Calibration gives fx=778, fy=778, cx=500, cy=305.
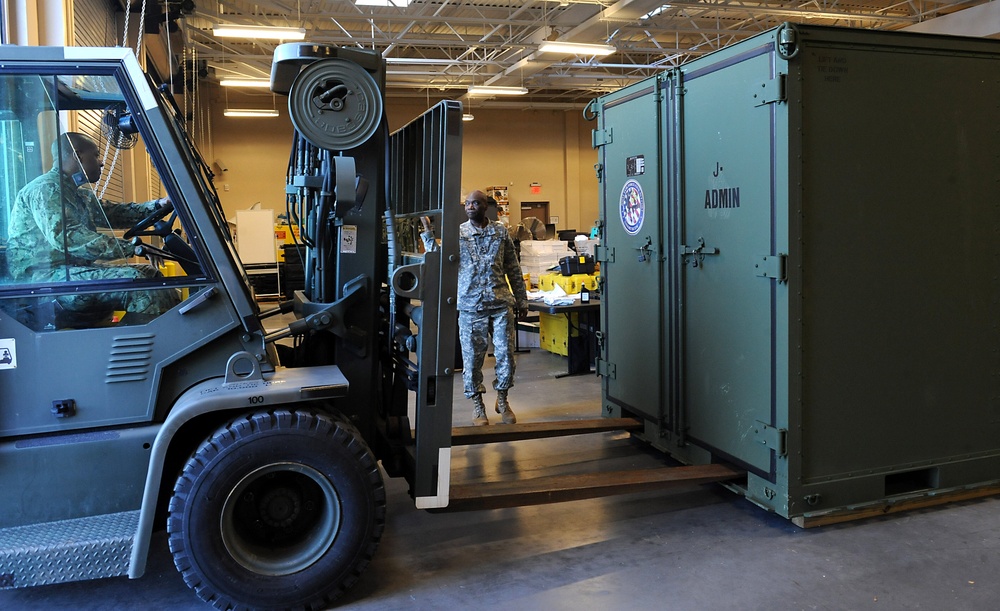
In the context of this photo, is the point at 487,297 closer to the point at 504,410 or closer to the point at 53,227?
the point at 504,410

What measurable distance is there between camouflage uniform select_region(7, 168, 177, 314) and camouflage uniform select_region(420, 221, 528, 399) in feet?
11.0

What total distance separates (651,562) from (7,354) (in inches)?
123

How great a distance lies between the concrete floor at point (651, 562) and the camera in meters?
3.59

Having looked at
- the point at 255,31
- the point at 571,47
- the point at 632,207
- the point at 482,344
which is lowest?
the point at 482,344

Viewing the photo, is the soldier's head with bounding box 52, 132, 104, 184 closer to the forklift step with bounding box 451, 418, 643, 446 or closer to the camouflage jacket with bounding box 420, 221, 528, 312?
the forklift step with bounding box 451, 418, 643, 446

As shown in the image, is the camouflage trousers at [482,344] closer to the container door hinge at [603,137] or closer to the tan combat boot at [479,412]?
the tan combat boot at [479,412]

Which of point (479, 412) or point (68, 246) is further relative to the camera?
point (479, 412)

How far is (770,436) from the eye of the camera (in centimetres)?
430

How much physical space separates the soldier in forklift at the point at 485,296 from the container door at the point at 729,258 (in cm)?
191

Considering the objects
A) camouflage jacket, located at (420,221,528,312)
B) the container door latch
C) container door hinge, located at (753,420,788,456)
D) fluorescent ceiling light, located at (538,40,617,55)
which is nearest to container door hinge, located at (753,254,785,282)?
the container door latch

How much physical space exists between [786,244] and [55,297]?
139 inches

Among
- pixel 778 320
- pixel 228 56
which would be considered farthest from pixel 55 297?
pixel 228 56

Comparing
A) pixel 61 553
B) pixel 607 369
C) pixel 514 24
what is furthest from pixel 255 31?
pixel 61 553

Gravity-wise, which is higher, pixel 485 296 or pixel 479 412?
pixel 485 296
